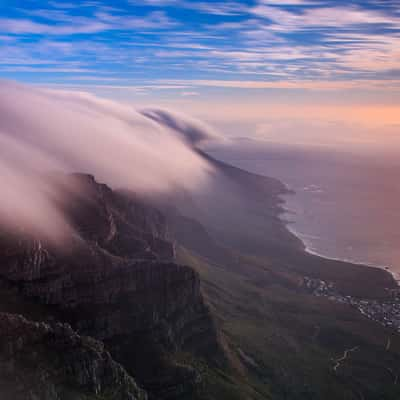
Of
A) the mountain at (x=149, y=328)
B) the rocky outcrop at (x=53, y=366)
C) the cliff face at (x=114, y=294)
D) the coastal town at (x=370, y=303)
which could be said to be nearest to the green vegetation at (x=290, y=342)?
the mountain at (x=149, y=328)

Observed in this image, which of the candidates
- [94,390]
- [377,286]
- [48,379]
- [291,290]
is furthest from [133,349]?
[377,286]

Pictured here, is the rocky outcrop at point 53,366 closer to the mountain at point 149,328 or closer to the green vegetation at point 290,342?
the mountain at point 149,328

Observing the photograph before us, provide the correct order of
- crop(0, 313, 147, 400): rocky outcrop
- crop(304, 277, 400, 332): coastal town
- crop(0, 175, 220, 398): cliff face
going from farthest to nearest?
crop(304, 277, 400, 332): coastal town → crop(0, 175, 220, 398): cliff face → crop(0, 313, 147, 400): rocky outcrop

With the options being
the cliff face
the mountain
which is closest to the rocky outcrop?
the mountain

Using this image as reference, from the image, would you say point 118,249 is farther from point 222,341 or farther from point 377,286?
point 377,286

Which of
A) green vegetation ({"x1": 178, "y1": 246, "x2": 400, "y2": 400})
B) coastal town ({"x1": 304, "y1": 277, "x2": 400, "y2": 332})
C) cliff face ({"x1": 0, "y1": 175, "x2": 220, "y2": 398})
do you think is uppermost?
cliff face ({"x1": 0, "y1": 175, "x2": 220, "y2": 398})

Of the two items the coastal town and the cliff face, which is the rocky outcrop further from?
the coastal town

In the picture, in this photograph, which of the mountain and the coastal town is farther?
the coastal town
